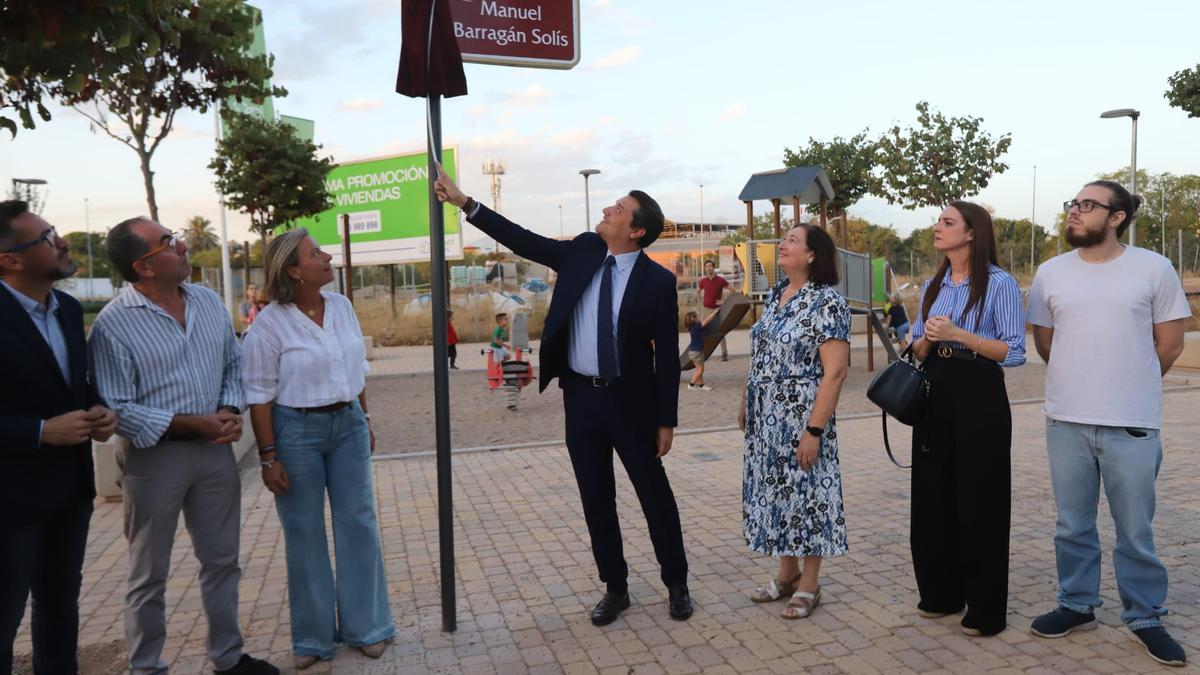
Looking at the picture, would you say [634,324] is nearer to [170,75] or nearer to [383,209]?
[170,75]

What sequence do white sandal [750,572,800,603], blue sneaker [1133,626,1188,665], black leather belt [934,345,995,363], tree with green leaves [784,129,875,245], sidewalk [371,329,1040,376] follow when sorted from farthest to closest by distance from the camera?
tree with green leaves [784,129,875,245]
sidewalk [371,329,1040,376]
white sandal [750,572,800,603]
black leather belt [934,345,995,363]
blue sneaker [1133,626,1188,665]

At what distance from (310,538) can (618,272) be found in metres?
1.79

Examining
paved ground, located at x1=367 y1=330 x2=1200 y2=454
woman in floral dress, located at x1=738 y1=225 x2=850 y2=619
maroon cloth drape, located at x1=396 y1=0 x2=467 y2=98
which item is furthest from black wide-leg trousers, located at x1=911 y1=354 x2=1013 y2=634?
paved ground, located at x1=367 y1=330 x2=1200 y2=454

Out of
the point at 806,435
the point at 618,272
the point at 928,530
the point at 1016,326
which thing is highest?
the point at 618,272

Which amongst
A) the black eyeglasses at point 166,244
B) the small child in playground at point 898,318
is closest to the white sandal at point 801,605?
the black eyeglasses at point 166,244

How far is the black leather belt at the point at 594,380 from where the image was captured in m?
4.24

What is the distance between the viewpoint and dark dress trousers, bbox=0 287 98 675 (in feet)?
10.1

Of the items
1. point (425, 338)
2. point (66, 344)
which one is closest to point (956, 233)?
point (66, 344)

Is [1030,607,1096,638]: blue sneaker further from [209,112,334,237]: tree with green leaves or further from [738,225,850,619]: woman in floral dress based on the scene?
[209,112,334,237]: tree with green leaves

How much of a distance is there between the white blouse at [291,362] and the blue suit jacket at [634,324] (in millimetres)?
900

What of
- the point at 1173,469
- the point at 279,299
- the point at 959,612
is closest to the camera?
the point at 279,299

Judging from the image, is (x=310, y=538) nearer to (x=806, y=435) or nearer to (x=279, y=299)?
(x=279, y=299)

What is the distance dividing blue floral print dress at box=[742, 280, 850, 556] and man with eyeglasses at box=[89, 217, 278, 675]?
2.31 meters

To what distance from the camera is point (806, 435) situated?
13.8 feet
